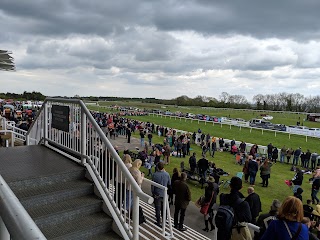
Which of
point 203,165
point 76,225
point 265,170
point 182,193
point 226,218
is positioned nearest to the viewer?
point 76,225

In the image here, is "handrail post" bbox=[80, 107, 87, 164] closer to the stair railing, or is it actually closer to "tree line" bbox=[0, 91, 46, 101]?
the stair railing

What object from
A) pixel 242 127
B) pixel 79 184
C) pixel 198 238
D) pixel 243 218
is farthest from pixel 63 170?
pixel 242 127

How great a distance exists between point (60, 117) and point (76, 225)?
98.7 inches

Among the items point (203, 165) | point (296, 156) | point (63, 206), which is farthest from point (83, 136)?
point (296, 156)

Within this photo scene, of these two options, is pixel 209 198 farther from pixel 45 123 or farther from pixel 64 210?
pixel 64 210

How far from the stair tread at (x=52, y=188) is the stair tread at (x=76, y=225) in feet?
1.72

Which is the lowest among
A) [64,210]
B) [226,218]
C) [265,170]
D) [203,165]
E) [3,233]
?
[265,170]

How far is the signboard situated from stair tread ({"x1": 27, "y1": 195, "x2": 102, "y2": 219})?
1608 millimetres

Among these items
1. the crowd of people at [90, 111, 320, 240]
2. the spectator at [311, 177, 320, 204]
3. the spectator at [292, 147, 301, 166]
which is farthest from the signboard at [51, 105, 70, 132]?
the spectator at [292, 147, 301, 166]

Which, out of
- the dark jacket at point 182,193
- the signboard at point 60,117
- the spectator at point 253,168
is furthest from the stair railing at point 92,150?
the spectator at point 253,168

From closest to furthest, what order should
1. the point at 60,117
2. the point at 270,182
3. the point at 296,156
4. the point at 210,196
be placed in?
the point at 60,117 < the point at 210,196 < the point at 270,182 < the point at 296,156

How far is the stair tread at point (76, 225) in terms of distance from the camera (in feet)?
11.8

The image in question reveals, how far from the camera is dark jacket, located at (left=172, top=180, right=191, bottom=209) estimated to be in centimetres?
704

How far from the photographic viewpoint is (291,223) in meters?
2.94
